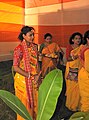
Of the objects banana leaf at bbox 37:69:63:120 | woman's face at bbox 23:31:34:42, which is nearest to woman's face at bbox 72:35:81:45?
woman's face at bbox 23:31:34:42

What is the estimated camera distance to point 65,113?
4.02m

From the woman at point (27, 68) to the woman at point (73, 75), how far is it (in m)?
1.23

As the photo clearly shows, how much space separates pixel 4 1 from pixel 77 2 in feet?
7.68

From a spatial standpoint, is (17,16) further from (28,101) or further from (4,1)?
(28,101)

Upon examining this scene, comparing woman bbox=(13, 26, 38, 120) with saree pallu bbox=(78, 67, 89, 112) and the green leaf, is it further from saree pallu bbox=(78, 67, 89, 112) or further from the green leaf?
the green leaf

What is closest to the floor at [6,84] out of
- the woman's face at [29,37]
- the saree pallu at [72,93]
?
the saree pallu at [72,93]

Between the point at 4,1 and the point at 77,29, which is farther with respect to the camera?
the point at 4,1

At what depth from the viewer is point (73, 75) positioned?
4.01 metres

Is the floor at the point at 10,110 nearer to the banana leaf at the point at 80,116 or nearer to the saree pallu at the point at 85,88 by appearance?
the saree pallu at the point at 85,88

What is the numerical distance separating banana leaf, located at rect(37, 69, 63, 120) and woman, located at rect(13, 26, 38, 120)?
1.35 m

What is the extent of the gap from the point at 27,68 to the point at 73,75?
4.52ft

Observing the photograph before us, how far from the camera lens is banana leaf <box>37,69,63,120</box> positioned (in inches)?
52.7

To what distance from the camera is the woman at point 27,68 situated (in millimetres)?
2746

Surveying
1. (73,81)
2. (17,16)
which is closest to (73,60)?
(73,81)
